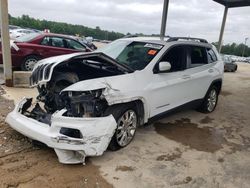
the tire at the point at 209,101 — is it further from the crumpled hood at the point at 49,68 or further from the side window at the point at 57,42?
the side window at the point at 57,42

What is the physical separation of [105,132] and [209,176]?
155 centimetres

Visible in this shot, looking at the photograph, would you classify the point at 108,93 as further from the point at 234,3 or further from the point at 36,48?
the point at 234,3

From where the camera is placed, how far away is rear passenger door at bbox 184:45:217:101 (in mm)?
5986

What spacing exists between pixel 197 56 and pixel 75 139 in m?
3.78

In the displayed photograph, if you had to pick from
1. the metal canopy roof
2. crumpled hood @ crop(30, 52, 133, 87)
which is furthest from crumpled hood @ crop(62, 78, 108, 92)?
the metal canopy roof

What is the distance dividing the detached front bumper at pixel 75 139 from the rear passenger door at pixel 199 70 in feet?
8.38

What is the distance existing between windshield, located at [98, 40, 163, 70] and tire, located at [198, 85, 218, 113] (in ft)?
7.37

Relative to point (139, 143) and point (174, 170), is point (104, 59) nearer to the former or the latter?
point (139, 143)

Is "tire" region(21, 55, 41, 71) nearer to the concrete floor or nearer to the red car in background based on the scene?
the red car in background

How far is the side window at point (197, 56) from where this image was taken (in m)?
6.13

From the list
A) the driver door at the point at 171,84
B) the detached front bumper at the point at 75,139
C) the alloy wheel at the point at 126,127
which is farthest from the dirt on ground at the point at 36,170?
the driver door at the point at 171,84

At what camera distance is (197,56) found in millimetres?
6391

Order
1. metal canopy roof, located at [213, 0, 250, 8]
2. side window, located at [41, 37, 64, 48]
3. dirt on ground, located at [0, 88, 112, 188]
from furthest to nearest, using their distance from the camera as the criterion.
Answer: metal canopy roof, located at [213, 0, 250, 8], side window, located at [41, 37, 64, 48], dirt on ground, located at [0, 88, 112, 188]

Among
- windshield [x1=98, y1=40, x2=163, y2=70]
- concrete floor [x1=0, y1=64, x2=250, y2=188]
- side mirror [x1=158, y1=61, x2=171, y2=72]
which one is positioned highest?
windshield [x1=98, y1=40, x2=163, y2=70]
